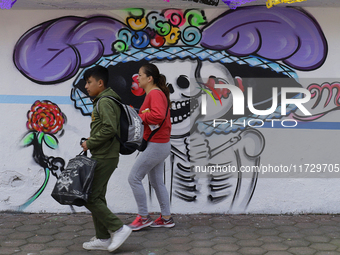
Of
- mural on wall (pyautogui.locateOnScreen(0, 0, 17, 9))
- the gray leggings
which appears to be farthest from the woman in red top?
mural on wall (pyautogui.locateOnScreen(0, 0, 17, 9))

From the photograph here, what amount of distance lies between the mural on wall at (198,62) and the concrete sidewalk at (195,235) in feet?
1.52

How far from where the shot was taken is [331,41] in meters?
4.82

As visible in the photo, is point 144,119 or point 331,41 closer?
point 144,119

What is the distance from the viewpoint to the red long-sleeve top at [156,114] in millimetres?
4172

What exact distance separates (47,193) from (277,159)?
2871 mm

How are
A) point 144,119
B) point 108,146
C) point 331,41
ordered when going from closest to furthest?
point 108,146 → point 144,119 → point 331,41

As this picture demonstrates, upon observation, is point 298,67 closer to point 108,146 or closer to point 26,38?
point 108,146

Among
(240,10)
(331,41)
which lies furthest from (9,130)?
(331,41)

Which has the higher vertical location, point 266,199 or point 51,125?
point 51,125

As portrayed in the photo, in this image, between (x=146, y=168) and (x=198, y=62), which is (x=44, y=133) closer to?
(x=146, y=168)

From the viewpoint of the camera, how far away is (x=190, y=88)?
4938mm

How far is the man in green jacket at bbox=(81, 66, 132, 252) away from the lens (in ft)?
12.0

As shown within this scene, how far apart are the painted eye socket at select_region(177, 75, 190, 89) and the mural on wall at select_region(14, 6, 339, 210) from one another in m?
0.01

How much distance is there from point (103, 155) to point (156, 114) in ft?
2.47
